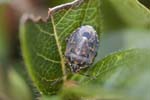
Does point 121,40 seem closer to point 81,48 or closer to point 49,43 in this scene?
point 81,48

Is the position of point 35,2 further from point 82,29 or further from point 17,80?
point 82,29

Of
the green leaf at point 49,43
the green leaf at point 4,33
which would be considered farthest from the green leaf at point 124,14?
the green leaf at point 4,33

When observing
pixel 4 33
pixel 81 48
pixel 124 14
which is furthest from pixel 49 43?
pixel 4 33

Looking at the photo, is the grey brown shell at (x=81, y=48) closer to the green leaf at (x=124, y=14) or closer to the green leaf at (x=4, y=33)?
the green leaf at (x=124, y=14)

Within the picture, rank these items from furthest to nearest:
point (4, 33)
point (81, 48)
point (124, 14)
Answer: point (4, 33)
point (124, 14)
point (81, 48)

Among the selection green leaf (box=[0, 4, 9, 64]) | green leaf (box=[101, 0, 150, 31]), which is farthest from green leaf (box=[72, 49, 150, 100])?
green leaf (box=[0, 4, 9, 64])

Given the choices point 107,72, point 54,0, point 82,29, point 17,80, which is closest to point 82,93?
point 107,72
